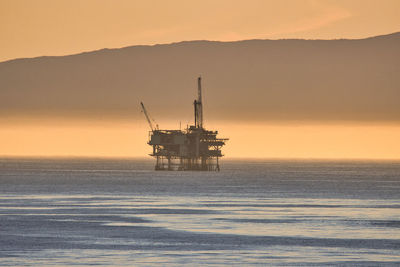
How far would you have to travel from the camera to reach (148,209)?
122438 mm

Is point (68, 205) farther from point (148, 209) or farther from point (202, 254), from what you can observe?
A: point (202, 254)

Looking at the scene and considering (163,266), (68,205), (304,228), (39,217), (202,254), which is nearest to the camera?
(163,266)

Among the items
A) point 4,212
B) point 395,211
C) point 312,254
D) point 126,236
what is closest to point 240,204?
point 395,211

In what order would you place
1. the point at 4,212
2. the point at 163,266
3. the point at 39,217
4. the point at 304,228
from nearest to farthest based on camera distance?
the point at 163,266 → the point at 304,228 → the point at 39,217 → the point at 4,212

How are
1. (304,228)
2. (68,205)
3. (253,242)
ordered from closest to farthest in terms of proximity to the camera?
(253,242), (304,228), (68,205)

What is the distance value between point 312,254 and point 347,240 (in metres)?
10.4

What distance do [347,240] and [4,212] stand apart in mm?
44671

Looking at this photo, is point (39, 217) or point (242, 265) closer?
point (242, 265)

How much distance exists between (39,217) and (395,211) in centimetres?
4019

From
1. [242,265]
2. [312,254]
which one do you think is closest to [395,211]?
[312,254]

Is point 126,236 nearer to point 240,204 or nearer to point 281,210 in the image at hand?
point 281,210

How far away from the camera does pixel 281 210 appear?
121 meters

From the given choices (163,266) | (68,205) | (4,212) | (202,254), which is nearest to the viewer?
(163,266)

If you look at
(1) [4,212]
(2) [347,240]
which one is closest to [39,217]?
(1) [4,212]
